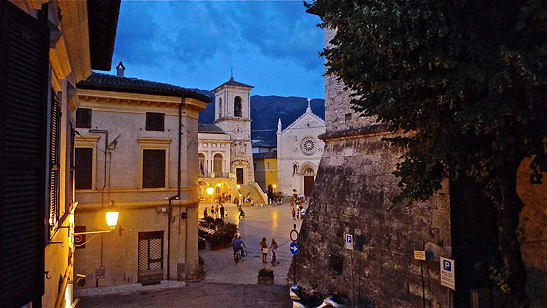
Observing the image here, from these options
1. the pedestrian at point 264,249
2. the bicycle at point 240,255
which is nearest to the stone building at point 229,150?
the bicycle at point 240,255

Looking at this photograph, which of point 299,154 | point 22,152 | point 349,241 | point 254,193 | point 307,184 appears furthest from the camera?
point 299,154

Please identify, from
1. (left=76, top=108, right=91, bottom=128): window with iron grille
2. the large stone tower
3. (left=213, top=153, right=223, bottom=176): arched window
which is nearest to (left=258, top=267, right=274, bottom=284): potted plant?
(left=76, top=108, right=91, bottom=128): window with iron grille

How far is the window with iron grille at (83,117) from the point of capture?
13285mm

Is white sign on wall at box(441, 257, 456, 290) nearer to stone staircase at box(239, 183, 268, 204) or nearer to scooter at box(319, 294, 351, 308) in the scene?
scooter at box(319, 294, 351, 308)

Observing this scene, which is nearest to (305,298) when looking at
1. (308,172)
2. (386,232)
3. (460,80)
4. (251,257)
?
(386,232)

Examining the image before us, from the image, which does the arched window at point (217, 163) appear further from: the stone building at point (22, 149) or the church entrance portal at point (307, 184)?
the stone building at point (22, 149)

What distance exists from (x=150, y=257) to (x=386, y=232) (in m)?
9.40

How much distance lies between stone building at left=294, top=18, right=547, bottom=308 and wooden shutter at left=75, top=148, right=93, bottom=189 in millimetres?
8350

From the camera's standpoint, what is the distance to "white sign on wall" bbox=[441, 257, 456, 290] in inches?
309

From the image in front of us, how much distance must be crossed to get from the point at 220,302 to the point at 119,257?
4748mm

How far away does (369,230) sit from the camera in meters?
10.4

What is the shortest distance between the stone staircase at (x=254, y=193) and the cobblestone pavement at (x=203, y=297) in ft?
107

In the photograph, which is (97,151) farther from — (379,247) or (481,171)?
(481,171)

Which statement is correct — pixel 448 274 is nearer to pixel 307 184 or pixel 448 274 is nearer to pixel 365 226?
pixel 365 226
